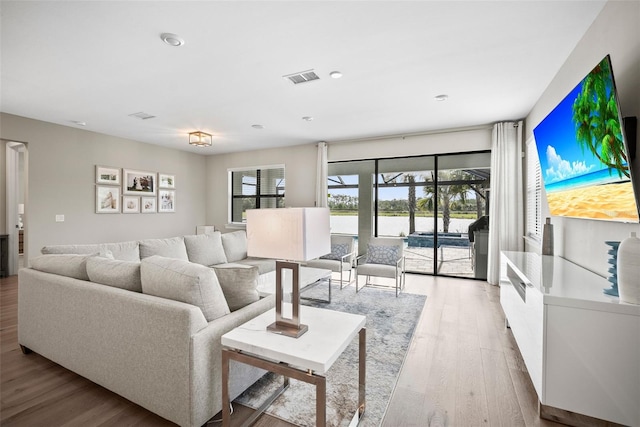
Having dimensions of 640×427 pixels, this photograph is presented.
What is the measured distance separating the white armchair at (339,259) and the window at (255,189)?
2297mm

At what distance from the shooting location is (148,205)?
6.07m

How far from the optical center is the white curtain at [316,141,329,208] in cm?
595

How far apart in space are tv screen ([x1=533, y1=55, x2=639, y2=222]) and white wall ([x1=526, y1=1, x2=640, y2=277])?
0.19 meters

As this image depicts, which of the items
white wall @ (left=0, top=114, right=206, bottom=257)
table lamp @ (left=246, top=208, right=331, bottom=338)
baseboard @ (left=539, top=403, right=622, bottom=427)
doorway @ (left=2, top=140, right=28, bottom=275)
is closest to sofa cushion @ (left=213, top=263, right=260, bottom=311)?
table lamp @ (left=246, top=208, right=331, bottom=338)

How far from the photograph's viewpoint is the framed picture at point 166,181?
247 inches

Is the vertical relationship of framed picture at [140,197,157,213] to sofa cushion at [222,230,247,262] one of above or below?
above

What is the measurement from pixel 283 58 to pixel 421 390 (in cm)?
290

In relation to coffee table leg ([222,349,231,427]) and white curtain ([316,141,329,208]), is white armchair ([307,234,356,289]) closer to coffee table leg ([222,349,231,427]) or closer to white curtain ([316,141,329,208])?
white curtain ([316,141,329,208])

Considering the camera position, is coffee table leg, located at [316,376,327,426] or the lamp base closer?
coffee table leg, located at [316,376,327,426]

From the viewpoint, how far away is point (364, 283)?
4.81m

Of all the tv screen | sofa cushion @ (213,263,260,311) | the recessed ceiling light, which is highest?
the recessed ceiling light

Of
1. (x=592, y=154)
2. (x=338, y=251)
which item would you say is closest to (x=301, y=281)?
(x=338, y=251)

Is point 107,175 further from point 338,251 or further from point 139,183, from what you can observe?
point 338,251

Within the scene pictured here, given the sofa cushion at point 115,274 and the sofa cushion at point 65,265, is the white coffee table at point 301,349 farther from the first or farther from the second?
the sofa cushion at point 65,265
